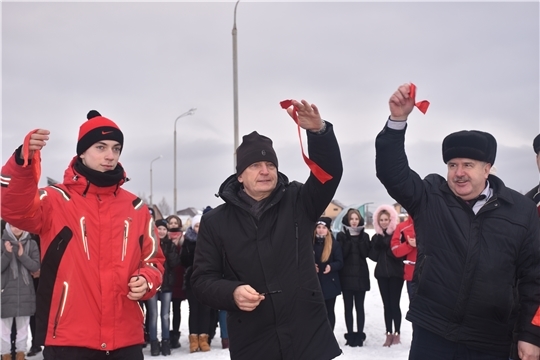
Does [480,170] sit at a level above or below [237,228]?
above

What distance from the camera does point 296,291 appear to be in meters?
3.59

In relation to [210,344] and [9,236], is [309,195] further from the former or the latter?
[210,344]

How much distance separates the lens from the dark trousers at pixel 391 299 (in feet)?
29.1

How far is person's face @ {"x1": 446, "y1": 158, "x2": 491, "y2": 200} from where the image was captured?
392cm

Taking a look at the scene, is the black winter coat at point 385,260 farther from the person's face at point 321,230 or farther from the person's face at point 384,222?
the person's face at point 321,230

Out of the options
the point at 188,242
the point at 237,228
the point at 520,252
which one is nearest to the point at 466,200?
the point at 520,252

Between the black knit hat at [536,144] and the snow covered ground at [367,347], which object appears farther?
the snow covered ground at [367,347]

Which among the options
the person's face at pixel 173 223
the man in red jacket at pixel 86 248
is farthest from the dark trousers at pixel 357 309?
the man in red jacket at pixel 86 248

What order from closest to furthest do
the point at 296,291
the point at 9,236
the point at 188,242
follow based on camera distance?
the point at 296,291 < the point at 9,236 < the point at 188,242

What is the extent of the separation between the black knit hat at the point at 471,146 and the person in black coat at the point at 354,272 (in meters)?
5.38

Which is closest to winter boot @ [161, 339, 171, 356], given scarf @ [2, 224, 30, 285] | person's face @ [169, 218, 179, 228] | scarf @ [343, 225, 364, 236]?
person's face @ [169, 218, 179, 228]

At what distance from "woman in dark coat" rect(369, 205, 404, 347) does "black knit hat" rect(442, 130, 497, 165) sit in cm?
507

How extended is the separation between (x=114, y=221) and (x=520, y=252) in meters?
2.60

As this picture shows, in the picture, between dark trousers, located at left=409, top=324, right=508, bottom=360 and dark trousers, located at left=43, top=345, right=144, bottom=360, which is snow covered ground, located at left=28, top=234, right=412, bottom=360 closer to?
dark trousers, located at left=409, top=324, right=508, bottom=360
